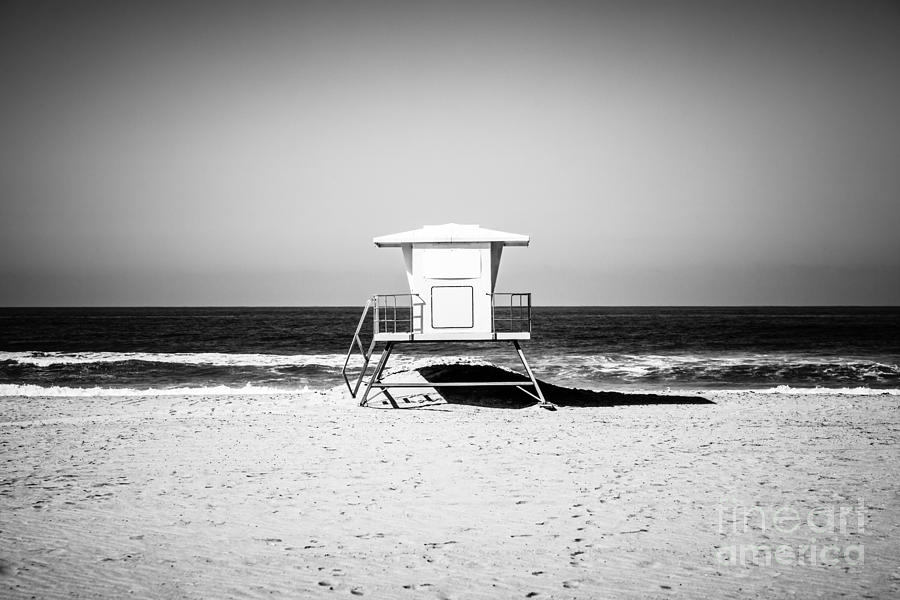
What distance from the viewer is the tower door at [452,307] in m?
13.8

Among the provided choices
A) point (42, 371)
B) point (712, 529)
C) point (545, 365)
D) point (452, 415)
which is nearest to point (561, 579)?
point (712, 529)

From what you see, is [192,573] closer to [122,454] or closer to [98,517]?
[98,517]

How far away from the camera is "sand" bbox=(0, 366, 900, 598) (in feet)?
17.0

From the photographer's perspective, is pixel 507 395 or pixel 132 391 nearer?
pixel 507 395

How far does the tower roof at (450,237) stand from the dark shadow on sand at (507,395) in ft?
11.8

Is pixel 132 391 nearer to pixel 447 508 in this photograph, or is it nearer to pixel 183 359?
pixel 183 359

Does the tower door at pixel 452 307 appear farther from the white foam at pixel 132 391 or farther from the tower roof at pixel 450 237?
the white foam at pixel 132 391

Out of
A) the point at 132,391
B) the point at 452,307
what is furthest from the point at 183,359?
the point at 452,307

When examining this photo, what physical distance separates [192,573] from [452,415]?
8.41 metres

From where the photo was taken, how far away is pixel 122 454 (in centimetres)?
960

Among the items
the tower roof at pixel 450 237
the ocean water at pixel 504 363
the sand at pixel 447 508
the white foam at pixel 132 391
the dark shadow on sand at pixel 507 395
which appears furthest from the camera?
the ocean water at pixel 504 363

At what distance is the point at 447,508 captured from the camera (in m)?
6.99

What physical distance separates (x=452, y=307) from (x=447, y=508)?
7.12 meters

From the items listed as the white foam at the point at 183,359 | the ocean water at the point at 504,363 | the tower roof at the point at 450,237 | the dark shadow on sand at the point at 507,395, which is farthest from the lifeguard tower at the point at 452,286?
the white foam at the point at 183,359
